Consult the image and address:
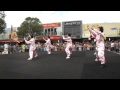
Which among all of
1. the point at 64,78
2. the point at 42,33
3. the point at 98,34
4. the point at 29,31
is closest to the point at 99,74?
the point at 64,78

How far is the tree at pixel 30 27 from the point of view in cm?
6241

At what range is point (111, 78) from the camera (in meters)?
8.51

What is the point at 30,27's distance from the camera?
6272 cm

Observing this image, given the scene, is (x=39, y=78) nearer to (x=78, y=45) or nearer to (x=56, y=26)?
(x=78, y=45)

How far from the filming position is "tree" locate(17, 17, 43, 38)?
205 feet

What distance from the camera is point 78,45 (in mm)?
35438

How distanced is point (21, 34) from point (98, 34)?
180 feet

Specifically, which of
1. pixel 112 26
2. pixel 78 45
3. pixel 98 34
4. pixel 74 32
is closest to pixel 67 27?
pixel 74 32

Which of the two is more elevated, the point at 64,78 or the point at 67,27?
the point at 67,27

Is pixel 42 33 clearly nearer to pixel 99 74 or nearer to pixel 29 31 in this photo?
pixel 29 31

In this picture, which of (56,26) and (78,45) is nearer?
(78,45)
